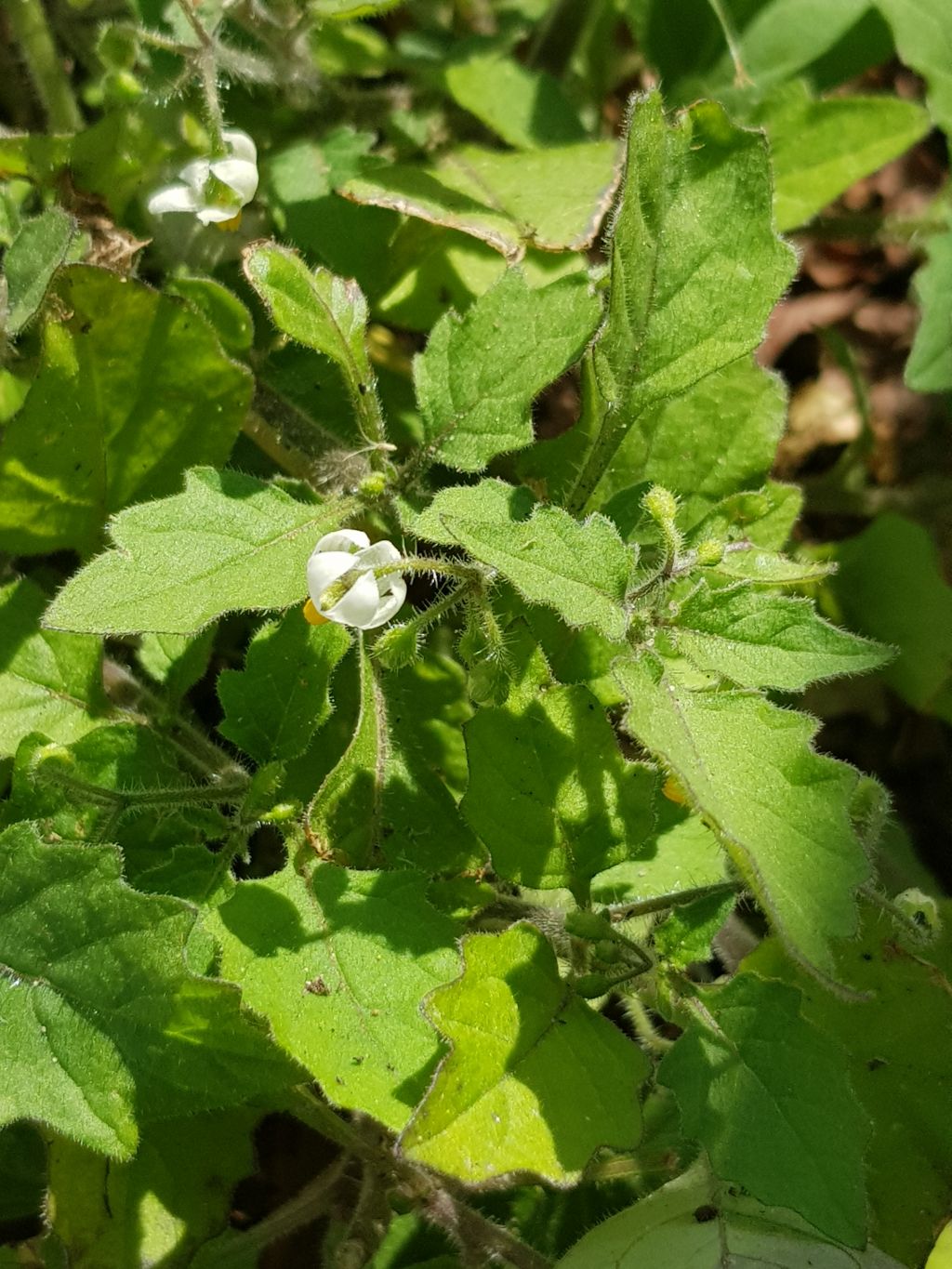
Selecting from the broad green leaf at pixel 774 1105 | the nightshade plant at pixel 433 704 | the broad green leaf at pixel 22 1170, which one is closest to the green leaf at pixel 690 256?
the nightshade plant at pixel 433 704

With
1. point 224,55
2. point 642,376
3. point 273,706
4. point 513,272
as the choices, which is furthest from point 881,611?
point 224,55

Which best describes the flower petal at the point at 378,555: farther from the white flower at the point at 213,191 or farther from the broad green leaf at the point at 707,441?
the white flower at the point at 213,191

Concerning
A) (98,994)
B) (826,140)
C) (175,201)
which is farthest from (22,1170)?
(826,140)

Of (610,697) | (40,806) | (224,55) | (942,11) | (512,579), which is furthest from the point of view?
(942,11)

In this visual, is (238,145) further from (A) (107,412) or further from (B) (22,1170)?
(B) (22,1170)

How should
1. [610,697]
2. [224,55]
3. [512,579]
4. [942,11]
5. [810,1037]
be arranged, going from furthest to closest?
[942,11] < [224,55] < [610,697] < [810,1037] < [512,579]

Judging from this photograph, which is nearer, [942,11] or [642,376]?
[642,376]

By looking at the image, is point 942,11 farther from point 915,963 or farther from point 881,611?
point 915,963
